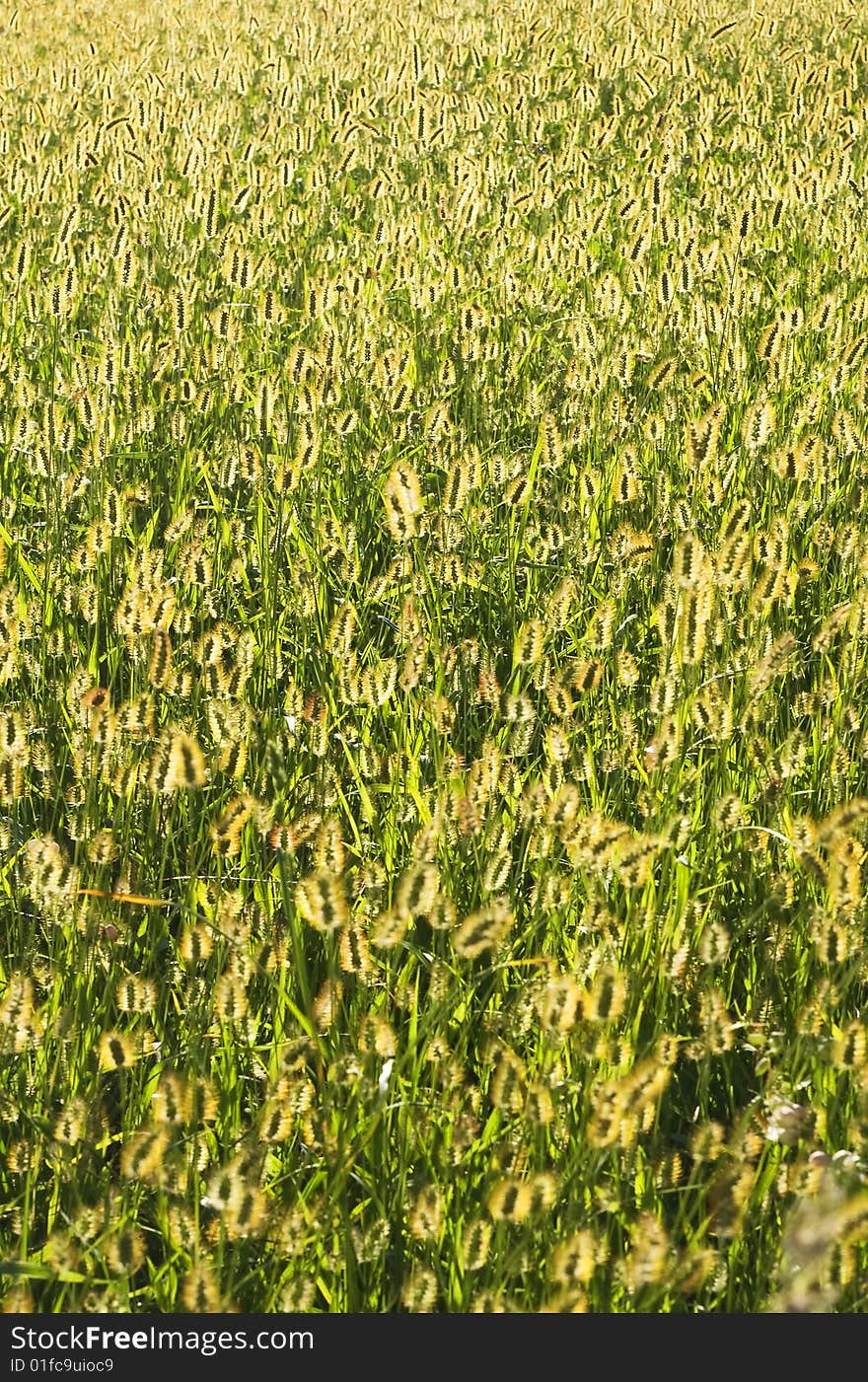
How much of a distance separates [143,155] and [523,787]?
14.5 feet

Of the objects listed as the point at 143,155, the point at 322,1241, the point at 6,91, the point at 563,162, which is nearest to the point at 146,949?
the point at 322,1241

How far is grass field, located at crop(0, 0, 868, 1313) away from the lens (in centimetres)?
152

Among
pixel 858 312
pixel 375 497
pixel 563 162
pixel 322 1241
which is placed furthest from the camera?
pixel 563 162

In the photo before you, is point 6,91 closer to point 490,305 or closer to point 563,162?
point 563,162

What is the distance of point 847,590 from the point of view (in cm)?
289

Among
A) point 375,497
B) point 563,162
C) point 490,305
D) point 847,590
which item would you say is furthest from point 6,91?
point 847,590

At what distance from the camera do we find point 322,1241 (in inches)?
59.9

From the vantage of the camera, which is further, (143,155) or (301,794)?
(143,155)

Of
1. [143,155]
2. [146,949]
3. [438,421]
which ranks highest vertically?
[143,155]

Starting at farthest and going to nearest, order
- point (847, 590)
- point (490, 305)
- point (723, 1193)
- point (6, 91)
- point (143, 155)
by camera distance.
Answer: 1. point (6, 91)
2. point (143, 155)
3. point (490, 305)
4. point (847, 590)
5. point (723, 1193)

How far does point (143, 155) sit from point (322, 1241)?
5.36m

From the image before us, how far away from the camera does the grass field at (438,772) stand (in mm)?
1520

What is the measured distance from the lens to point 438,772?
6.83 ft

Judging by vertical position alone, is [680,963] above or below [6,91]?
below
